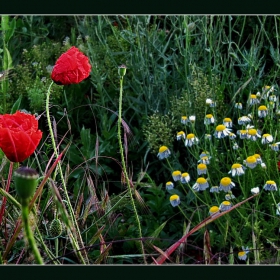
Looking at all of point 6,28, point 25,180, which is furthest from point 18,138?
point 6,28

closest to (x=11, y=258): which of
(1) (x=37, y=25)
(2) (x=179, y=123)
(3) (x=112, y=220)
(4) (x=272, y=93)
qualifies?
(3) (x=112, y=220)

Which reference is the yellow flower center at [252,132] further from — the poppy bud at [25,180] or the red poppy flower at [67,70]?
the poppy bud at [25,180]

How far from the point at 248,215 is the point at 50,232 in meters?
0.52

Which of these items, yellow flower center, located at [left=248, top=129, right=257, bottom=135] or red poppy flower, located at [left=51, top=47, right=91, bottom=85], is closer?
red poppy flower, located at [left=51, top=47, right=91, bottom=85]

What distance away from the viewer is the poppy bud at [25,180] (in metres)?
0.70

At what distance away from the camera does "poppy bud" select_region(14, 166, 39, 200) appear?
0.70 metres

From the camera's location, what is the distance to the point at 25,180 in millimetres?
705

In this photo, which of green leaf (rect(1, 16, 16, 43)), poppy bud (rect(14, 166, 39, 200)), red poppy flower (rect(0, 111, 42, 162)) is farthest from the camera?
green leaf (rect(1, 16, 16, 43))

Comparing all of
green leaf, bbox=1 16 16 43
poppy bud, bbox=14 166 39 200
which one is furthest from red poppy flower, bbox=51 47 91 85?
green leaf, bbox=1 16 16 43

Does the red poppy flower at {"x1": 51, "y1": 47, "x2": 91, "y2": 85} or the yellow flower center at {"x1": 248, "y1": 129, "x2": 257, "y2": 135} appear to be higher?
the red poppy flower at {"x1": 51, "y1": 47, "x2": 91, "y2": 85}

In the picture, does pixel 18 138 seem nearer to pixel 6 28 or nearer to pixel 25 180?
pixel 25 180

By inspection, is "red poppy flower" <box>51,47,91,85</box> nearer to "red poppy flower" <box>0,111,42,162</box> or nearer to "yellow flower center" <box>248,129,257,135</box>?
"red poppy flower" <box>0,111,42,162</box>

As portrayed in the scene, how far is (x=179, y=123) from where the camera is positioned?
1.78 meters

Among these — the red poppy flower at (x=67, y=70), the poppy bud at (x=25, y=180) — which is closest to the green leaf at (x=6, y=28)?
the red poppy flower at (x=67, y=70)
